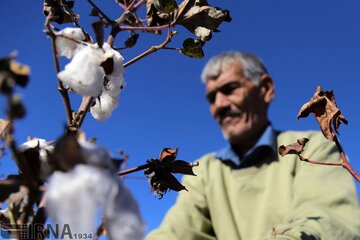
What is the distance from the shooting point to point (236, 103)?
3252 millimetres

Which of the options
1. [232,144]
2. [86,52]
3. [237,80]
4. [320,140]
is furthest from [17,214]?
[237,80]

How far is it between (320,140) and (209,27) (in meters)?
1.93

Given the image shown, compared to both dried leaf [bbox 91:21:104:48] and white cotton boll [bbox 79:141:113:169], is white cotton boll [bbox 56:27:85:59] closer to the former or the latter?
dried leaf [bbox 91:21:104:48]

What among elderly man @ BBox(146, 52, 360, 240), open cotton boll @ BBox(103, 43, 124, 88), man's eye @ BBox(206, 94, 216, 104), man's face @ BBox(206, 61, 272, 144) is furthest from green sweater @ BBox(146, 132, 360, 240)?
open cotton boll @ BBox(103, 43, 124, 88)

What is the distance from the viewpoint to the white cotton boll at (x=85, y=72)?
0.36 metres

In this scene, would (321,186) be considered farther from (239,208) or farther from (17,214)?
(17,214)

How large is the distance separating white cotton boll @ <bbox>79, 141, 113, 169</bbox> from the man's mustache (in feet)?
9.70

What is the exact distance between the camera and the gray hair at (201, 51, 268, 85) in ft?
11.6

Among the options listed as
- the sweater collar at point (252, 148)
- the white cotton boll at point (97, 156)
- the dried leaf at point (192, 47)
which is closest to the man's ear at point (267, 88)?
the sweater collar at point (252, 148)

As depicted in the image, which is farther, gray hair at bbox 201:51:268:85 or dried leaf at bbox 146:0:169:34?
gray hair at bbox 201:51:268:85

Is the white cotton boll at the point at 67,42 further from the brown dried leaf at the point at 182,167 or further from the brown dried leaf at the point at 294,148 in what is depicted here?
the brown dried leaf at the point at 294,148

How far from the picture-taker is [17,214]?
362 millimetres

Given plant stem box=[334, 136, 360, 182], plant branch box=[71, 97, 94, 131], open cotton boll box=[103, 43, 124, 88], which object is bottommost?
plant stem box=[334, 136, 360, 182]

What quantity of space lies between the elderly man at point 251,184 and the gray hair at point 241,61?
0.04 meters
